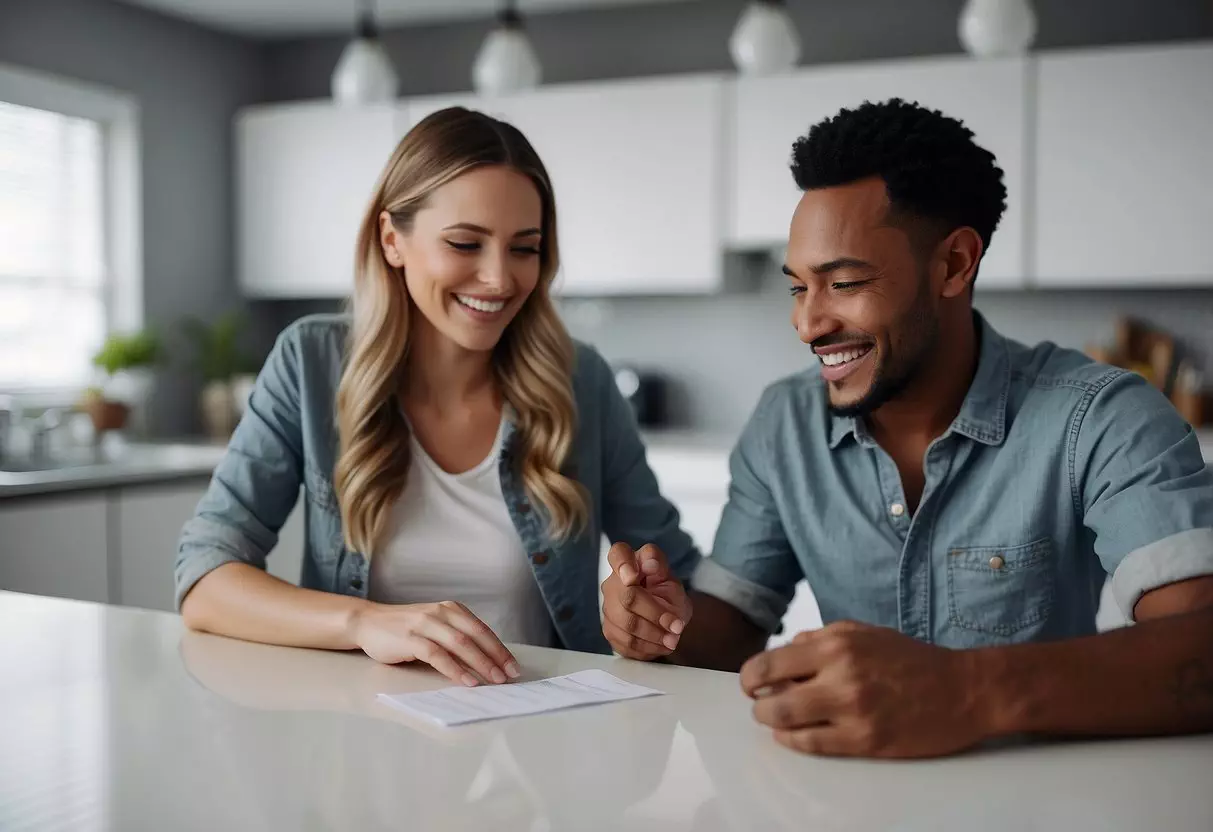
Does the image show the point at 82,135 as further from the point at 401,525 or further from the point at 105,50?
the point at 401,525

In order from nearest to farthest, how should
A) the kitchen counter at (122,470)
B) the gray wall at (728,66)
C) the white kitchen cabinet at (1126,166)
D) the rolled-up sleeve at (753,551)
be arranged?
1. the rolled-up sleeve at (753,551)
2. the kitchen counter at (122,470)
3. the white kitchen cabinet at (1126,166)
4. the gray wall at (728,66)

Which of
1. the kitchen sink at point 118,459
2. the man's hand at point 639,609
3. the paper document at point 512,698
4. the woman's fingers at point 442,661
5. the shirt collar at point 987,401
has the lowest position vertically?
the kitchen sink at point 118,459

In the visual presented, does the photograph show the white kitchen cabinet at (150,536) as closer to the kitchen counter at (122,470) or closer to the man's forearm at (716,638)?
the kitchen counter at (122,470)

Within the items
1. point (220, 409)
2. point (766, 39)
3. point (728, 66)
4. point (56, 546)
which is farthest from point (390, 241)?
point (220, 409)

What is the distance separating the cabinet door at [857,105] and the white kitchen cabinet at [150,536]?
6.05 ft

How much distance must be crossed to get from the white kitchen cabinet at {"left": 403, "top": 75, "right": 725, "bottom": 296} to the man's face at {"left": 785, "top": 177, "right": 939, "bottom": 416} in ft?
8.75

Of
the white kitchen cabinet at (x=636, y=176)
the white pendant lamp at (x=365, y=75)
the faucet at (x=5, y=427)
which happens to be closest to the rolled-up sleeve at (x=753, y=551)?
the white pendant lamp at (x=365, y=75)

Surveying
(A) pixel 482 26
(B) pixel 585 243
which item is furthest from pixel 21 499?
(A) pixel 482 26

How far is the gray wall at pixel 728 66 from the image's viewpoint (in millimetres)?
4102

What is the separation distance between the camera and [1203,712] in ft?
3.65

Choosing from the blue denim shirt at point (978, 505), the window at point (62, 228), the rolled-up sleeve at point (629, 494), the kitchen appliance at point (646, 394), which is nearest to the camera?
the blue denim shirt at point (978, 505)

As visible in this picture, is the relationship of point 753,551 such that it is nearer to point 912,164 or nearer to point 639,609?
point 639,609

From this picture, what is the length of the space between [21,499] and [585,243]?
6.72 feet

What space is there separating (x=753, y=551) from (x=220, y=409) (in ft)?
11.5
